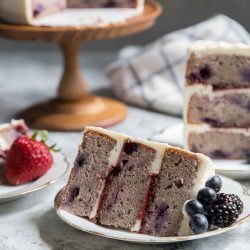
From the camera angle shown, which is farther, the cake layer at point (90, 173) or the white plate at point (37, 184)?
the white plate at point (37, 184)

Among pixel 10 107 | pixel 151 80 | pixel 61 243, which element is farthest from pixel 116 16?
pixel 61 243

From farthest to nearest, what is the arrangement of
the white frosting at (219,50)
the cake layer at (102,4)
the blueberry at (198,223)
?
1. the cake layer at (102,4)
2. the white frosting at (219,50)
3. the blueberry at (198,223)

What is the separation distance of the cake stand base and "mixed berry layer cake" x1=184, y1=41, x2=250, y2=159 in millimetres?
548

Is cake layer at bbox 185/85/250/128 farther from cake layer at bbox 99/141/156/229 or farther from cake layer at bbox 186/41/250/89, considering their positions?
cake layer at bbox 99/141/156/229

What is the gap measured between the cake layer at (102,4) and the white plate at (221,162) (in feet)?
2.15

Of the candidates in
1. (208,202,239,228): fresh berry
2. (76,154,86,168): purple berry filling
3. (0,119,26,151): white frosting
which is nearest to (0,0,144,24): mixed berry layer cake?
(0,119,26,151): white frosting

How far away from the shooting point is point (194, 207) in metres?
1.70

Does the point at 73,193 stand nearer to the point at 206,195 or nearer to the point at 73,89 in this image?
the point at 206,195

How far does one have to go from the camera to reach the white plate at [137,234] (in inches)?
66.5

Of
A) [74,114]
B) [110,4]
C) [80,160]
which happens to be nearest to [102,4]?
[110,4]

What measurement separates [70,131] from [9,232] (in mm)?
877

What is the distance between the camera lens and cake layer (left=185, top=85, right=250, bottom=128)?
89.4 inches

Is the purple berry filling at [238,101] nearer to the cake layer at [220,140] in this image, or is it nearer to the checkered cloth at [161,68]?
the cake layer at [220,140]

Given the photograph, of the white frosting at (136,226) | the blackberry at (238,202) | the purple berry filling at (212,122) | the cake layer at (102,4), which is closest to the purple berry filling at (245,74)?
the purple berry filling at (212,122)
